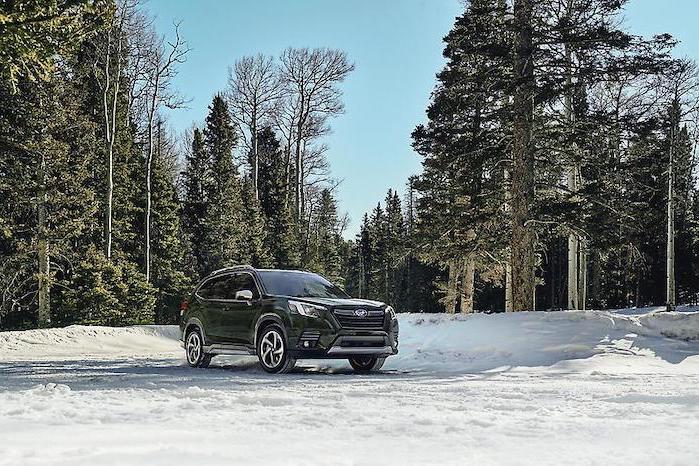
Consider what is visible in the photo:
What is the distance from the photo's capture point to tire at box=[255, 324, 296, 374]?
37.1 ft

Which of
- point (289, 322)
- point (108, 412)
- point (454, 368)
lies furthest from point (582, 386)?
point (108, 412)

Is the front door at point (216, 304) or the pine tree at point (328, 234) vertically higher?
the pine tree at point (328, 234)

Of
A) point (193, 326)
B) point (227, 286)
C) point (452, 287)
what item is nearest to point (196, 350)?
point (193, 326)

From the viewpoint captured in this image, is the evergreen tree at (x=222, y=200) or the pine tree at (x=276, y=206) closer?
the evergreen tree at (x=222, y=200)

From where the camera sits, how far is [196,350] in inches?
526

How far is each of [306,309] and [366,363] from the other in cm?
173

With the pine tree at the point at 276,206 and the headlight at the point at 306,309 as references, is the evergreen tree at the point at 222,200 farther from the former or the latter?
the headlight at the point at 306,309

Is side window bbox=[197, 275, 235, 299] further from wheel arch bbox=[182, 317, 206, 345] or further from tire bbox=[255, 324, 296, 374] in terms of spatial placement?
tire bbox=[255, 324, 296, 374]

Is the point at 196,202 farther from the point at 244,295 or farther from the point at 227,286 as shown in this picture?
the point at 244,295

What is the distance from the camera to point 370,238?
92.6 meters

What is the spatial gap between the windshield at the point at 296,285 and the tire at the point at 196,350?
6.29 ft

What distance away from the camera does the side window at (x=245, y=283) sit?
12.4 metres

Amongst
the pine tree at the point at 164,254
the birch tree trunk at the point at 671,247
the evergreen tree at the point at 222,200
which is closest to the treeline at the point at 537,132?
the birch tree trunk at the point at 671,247

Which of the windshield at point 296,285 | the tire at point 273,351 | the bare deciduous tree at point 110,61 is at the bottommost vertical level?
the tire at point 273,351
